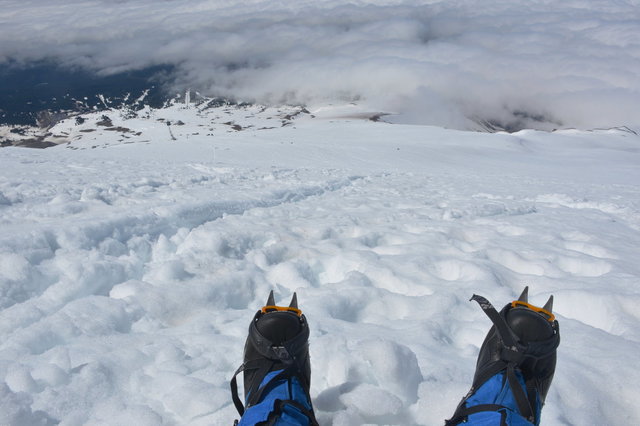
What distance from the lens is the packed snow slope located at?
251cm

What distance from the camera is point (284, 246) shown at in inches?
206

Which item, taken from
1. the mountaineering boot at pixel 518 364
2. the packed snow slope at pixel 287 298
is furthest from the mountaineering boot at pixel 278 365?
the mountaineering boot at pixel 518 364

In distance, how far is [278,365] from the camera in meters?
2.50

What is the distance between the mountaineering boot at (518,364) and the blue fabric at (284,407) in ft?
3.00

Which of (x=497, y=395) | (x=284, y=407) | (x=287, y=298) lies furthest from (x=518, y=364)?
(x=287, y=298)

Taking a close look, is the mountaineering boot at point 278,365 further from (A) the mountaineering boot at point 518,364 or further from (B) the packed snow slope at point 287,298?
(A) the mountaineering boot at point 518,364

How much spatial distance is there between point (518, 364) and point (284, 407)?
1.56m

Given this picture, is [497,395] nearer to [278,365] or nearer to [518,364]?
[518,364]

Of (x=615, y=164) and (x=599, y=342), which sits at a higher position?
(x=599, y=342)

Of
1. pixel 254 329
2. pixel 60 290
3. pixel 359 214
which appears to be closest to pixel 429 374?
pixel 254 329

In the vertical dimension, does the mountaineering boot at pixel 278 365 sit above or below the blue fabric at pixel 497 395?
above

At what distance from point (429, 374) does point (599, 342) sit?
65.5 inches

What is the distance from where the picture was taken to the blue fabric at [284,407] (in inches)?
79.7

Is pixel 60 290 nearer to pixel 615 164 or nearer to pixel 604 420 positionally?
pixel 604 420
